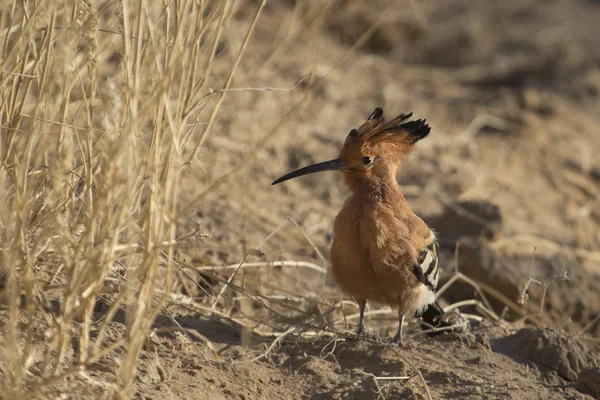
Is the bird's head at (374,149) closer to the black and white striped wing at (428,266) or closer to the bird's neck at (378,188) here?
the bird's neck at (378,188)

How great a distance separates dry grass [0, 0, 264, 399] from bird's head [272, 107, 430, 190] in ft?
3.34

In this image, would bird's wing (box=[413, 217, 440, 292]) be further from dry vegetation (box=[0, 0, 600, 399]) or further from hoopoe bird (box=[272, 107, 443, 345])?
dry vegetation (box=[0, 0, 600, 399])

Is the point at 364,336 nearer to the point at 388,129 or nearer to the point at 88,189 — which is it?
the point at 388,129

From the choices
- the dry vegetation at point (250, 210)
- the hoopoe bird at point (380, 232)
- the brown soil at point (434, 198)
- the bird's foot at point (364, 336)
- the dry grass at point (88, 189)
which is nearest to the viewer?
the dry grass at point (88, 189)

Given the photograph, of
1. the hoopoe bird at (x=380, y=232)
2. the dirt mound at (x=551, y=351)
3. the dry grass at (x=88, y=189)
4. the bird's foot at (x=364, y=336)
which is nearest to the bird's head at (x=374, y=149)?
the hoopoe bird at (x=380, y=232)

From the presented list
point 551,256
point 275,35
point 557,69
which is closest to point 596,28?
point 557,69

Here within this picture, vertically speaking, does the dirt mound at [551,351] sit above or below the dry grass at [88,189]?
below

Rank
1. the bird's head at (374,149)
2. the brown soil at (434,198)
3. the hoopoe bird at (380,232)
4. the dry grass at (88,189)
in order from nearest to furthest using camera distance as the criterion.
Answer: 1. the dry grass at (88,189)
2. the brown soil at (434,198)
3. the hoopoe bird at (380,232)
4. the bird's head at (374,149)

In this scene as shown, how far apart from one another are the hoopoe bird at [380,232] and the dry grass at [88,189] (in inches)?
41.0

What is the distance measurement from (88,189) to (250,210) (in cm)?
308

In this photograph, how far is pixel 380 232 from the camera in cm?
417

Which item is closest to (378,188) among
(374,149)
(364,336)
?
(374,149)

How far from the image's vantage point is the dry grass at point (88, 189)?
2.82m

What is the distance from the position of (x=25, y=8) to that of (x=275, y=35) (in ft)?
21.6
